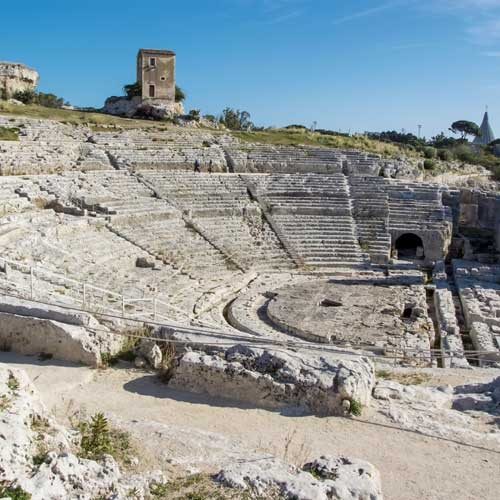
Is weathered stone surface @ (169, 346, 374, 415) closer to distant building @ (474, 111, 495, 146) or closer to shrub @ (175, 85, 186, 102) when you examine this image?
shrub @ (175, 85, 186, 102)

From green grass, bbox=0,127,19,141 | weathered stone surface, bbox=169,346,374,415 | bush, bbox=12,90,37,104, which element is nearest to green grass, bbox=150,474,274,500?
weathered stone surface, bbox=169,346,374,415

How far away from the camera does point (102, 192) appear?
2127 centimetres

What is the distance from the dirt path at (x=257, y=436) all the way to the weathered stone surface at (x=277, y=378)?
15 centimetres

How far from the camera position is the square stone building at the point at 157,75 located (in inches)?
1510

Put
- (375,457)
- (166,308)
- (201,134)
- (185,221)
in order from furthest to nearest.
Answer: (201,134)
(185,221)
(166,308)
(375,457)

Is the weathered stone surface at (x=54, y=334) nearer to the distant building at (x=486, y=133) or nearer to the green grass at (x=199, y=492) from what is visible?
the green grass at (x=199, y=492)

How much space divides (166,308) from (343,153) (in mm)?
17501

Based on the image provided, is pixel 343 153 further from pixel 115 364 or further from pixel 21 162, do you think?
pixel 115 364

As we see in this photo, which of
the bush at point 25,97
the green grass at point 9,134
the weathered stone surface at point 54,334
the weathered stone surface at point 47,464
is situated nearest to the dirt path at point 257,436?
the weathered stone surface at point 54,334

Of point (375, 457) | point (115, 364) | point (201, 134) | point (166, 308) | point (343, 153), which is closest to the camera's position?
point (375, 457)

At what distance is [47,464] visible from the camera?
3.27m

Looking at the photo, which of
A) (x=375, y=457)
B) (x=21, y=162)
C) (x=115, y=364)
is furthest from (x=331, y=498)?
(x=21, y=162)

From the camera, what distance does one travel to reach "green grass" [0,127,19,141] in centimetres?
2476

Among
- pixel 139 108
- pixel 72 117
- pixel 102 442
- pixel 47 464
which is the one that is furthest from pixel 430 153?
pixel 47 464
